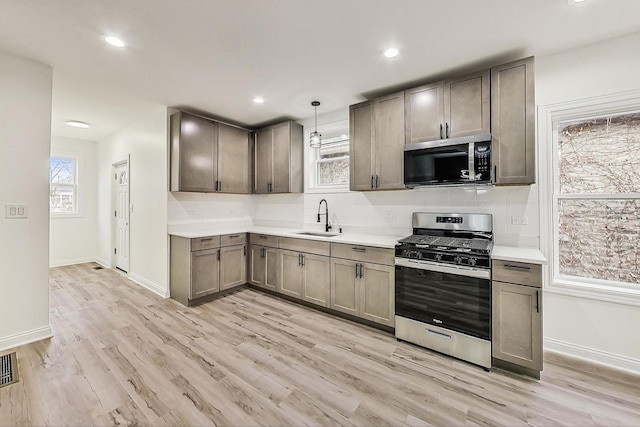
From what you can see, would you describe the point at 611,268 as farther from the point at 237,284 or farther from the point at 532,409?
the point at 237,284

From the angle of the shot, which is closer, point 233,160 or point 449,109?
point 449,109

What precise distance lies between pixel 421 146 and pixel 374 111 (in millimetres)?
767

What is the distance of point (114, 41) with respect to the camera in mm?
2268

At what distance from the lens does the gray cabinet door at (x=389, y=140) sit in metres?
3.00

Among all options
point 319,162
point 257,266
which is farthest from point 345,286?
point 319,162

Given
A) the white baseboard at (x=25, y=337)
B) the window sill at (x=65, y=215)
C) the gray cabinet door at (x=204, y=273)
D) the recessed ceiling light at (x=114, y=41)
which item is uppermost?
Result: the recessed ceiling light at (x=114, y=41)

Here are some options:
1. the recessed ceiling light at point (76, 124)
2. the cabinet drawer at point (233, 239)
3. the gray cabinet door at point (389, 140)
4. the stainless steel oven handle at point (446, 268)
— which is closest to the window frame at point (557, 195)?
the stainless steel oven handle at point (446, 268)

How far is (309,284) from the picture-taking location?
3473mm

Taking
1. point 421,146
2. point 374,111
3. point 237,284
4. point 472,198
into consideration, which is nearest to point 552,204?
point 472,198

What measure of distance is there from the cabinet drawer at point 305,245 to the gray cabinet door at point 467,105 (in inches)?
71.7

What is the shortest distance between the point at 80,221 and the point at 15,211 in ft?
13.2

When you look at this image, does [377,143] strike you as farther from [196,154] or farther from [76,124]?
[76,124]

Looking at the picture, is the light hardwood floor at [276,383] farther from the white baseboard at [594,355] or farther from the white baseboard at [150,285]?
the white baseboard at [150,285]

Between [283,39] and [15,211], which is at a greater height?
[283,39]
